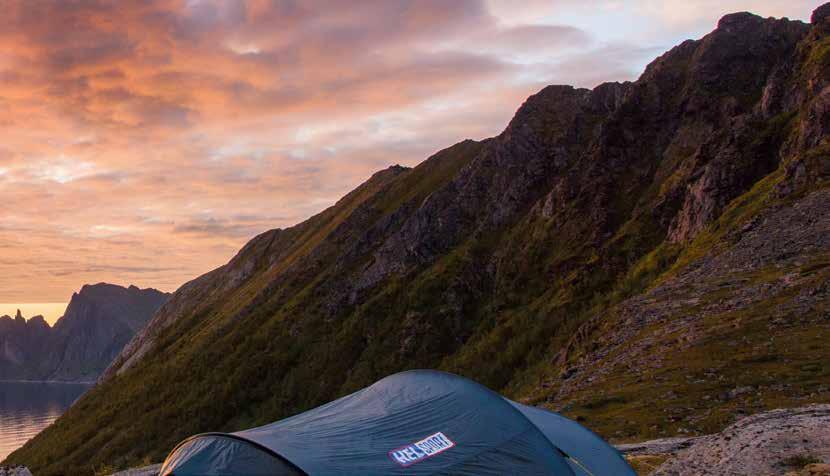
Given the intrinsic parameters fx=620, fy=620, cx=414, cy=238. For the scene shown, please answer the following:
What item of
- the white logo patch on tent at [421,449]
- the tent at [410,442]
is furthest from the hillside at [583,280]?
the white logo patch on tent at [421,449]

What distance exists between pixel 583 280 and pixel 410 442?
2837 inches

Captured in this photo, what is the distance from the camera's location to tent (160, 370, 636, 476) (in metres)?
12.1

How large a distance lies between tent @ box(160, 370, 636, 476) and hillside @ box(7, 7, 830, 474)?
16.0 metres

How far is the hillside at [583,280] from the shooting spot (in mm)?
38844

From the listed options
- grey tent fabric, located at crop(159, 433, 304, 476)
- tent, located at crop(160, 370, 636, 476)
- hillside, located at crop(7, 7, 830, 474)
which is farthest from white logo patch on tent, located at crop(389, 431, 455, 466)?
hillside, located at crop(7, 7, 830, 474)

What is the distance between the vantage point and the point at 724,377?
111 feet

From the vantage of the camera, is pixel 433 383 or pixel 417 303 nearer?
pixel 433 383

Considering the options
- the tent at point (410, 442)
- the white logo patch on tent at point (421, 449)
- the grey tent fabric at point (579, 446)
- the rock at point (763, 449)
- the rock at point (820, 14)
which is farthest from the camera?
the rock at point (820, 14)

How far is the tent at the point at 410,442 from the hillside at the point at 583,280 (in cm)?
1599

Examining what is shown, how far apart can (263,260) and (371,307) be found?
92001mm

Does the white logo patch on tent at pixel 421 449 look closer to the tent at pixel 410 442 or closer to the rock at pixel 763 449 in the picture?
the tent at pixel 410 442

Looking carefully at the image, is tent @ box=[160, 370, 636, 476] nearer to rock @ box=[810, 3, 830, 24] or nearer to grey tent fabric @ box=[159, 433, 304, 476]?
grey tent fabric @ box=[159, 433, 304, 476]

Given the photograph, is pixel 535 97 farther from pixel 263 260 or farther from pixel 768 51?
pixel 263 260

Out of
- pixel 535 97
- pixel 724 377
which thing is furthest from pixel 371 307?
pixel 724 377
